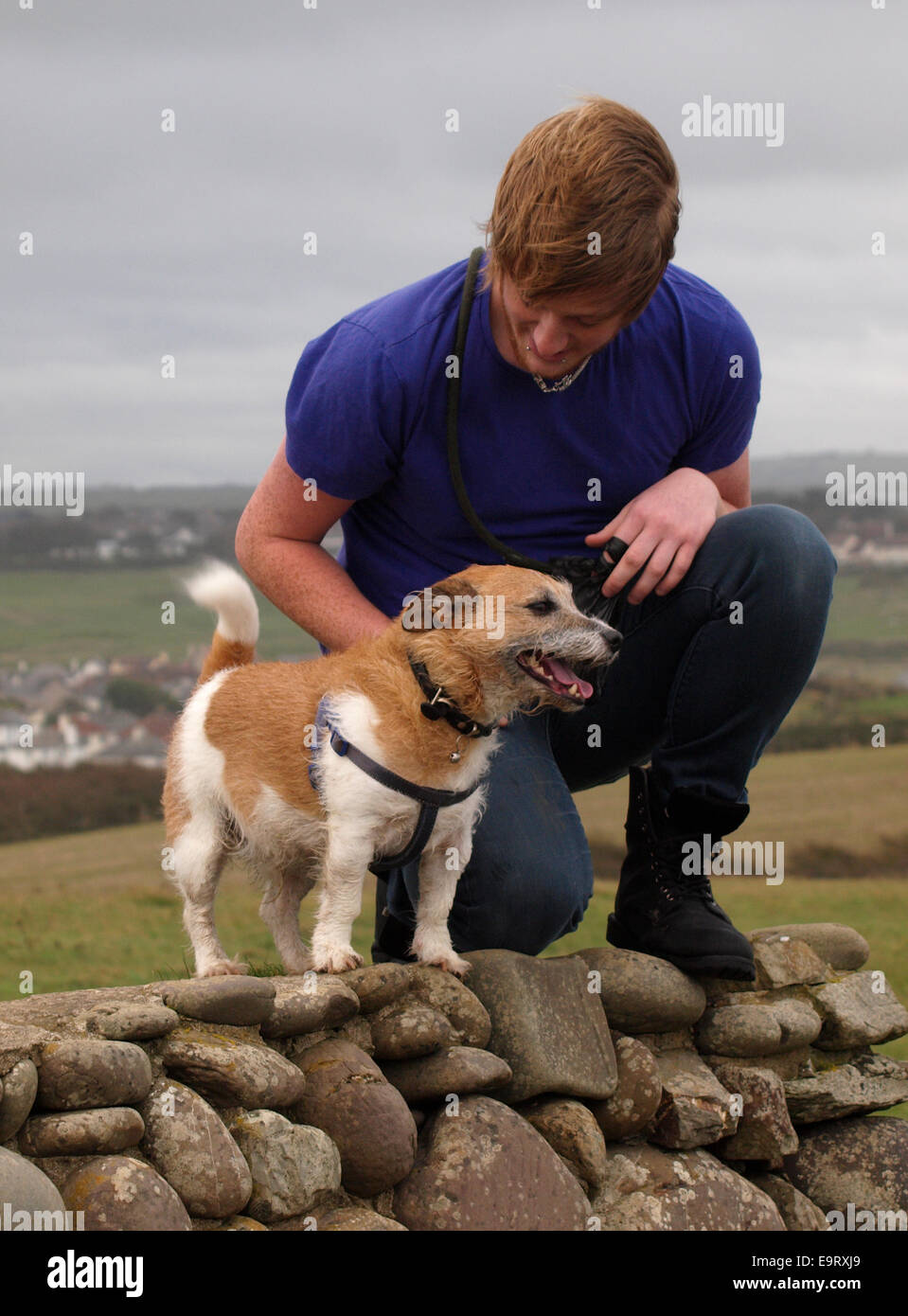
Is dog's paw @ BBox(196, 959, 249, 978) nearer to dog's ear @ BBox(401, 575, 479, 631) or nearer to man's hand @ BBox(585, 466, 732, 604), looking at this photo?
dog's ear @ BBox(401, 575, 479, 631)

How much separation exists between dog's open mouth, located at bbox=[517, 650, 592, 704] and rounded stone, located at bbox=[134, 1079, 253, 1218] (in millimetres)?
1461


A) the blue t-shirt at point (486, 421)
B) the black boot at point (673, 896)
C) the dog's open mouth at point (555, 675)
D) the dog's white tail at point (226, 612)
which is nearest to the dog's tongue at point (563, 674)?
the dog's open mouth at point (555, 675)

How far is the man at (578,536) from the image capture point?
413 centimetres

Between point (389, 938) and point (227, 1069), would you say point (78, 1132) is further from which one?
point (389, 938)

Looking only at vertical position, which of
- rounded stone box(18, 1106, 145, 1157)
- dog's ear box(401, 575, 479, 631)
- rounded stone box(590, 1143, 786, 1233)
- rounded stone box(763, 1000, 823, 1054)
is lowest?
rounded stone box(590, 1143, 786, 1233)

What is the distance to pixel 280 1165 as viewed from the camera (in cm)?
320

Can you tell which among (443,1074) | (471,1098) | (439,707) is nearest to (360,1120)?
(443,1074)

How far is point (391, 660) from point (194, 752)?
0.73m

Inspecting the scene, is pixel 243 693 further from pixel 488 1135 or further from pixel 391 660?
pixel 488 1135

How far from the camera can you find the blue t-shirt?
13.4 ft

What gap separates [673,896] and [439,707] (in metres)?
1.31

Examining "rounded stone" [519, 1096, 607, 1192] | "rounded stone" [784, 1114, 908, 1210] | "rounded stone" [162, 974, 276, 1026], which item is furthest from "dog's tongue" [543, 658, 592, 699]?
"rounded stone" [784, 1114, 908, 1210]

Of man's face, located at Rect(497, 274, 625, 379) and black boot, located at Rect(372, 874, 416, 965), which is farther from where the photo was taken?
black boot, located at Rect(372, 874, 416, 965)

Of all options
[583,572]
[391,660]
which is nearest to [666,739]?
[583,572]
